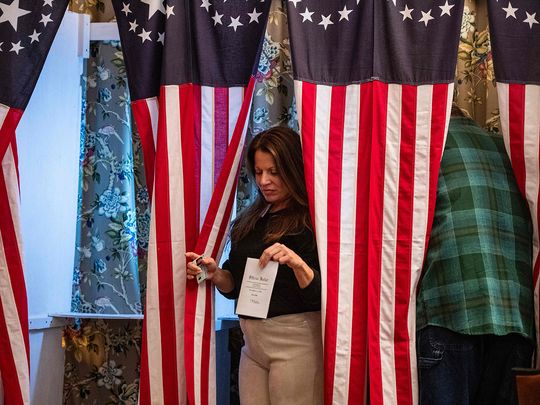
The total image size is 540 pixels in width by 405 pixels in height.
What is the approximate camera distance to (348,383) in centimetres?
234

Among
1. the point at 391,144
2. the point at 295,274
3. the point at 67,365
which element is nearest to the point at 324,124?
the point at 391,144

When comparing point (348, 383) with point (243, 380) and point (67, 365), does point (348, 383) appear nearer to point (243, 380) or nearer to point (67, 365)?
point (243, 380)

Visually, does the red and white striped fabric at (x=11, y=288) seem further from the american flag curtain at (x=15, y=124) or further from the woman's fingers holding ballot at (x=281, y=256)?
the woman's fingers holding ballot at (x=281, y=256)

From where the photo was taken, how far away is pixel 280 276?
2391 millimetres

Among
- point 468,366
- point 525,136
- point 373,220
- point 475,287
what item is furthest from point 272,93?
point 468,366

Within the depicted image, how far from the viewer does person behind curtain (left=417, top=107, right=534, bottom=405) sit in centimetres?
223

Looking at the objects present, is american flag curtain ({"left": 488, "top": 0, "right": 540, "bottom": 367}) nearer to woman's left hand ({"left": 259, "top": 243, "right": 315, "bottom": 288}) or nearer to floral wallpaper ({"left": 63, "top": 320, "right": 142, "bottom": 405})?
woman's left hand ({"left": 259, "top": 243, "right": 315, "bottom": 288})

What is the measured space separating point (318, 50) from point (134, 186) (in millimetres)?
1098

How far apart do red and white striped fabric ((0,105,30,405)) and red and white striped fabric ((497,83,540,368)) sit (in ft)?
5.91

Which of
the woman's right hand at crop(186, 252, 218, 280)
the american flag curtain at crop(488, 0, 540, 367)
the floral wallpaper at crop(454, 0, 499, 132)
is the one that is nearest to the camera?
the american flag curtain at crop(488, 0, 540, 367)

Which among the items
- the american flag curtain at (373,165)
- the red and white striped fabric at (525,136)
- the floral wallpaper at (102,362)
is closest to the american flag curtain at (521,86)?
the red and white striped fabric at (525,136)

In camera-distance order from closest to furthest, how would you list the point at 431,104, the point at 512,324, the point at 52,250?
1. the point at 512,324
2. the point at 431,104
3. the point at 52,250

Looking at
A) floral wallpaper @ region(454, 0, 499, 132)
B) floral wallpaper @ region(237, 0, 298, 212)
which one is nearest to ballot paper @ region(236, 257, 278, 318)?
floral wallpaper @ region(237, 0, 298, 212)

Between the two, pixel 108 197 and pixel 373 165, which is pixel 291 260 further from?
pixel 108 197
